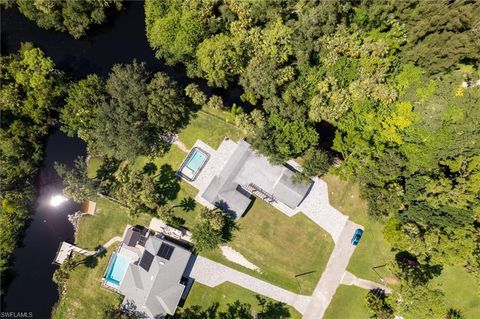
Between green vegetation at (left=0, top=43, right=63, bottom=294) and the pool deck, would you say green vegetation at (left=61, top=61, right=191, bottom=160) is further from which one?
the pool deck

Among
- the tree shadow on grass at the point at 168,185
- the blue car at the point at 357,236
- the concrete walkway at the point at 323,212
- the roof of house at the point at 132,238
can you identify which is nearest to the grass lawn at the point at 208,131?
the tree shadow on grass at the point at 168,185

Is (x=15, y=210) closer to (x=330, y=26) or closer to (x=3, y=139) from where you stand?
(x=3, y=139)

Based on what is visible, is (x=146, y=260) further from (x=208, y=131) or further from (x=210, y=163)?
(x=208, y=131)

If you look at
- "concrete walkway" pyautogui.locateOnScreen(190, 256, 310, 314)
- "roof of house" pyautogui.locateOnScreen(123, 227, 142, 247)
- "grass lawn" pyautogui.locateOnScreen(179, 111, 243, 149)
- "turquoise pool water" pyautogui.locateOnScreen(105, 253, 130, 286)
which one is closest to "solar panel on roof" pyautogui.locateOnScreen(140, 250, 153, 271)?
"roof of house" pyautogui.locateOnScreen(123, 227, 142, 247)

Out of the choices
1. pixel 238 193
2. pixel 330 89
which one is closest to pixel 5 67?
pixel 238 193

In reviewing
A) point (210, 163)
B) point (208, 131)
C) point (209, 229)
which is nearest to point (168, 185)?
point (210, 163)

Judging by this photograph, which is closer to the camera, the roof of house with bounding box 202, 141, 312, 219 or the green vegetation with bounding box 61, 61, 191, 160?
Answer: the green vegetation with bounding box 61, 61, 191, 160
